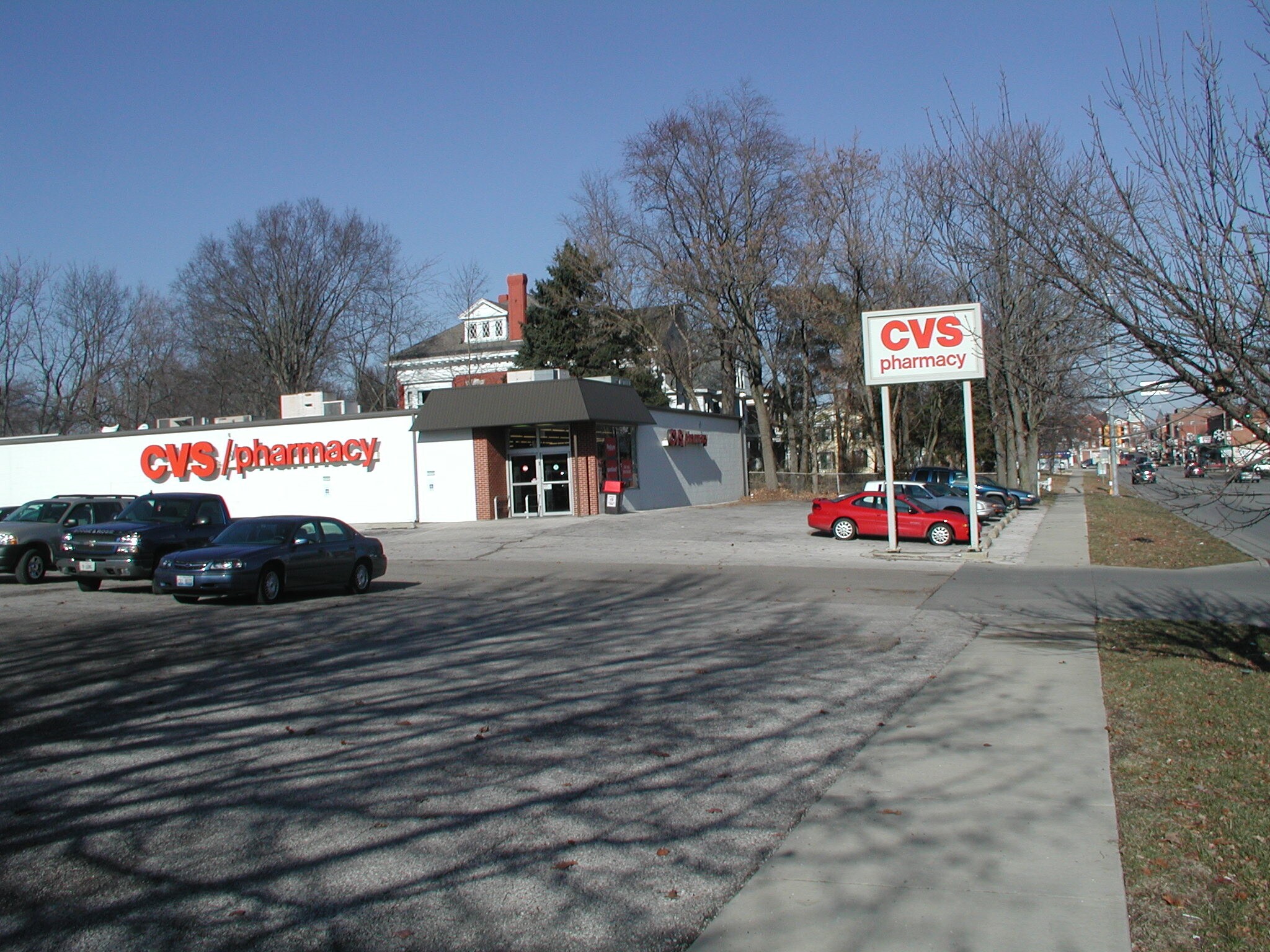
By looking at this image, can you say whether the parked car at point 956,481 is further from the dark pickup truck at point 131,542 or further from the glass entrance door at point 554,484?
the dark pickup truck at point 131,542

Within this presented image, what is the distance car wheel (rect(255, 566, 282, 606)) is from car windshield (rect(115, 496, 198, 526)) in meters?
4.03

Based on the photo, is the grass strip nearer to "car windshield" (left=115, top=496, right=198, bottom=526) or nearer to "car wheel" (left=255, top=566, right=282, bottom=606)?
"car wheel" (left=255, top=566, right=282, bottom=606)

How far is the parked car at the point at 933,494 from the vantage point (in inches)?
1199

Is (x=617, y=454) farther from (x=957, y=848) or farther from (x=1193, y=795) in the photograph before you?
(x=957, y=848)

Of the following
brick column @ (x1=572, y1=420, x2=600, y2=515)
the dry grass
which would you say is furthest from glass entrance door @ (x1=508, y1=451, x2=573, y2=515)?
the dry grass

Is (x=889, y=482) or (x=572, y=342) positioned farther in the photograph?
(x=572, y=342)

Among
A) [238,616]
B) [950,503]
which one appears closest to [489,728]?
[238,616]

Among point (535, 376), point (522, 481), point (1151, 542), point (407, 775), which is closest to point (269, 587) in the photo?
point (407, 775)

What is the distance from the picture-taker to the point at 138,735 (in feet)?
25.5

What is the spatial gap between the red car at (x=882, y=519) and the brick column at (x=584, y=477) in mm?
9727

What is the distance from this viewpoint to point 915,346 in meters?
24.7

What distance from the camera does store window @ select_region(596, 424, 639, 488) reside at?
1491 inches

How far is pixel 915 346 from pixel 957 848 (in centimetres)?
2030

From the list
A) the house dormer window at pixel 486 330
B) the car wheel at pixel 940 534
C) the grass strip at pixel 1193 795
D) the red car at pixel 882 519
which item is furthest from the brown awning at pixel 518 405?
the house dormer window at pixel 486 330
